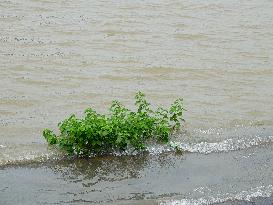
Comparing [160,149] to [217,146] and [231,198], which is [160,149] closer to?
[217,146]

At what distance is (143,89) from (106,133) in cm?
305

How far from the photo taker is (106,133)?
25.2ft

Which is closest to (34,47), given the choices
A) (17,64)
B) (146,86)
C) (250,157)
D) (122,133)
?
(17,64)

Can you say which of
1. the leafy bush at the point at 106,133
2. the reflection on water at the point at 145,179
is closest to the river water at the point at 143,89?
the reflection on water at the point at 145,179

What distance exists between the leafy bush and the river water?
21cm

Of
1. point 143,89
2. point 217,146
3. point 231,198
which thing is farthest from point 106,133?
point 143,89

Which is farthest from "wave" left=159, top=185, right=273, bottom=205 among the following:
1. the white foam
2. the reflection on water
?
the white foam

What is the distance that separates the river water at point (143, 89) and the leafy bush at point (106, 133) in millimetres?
210

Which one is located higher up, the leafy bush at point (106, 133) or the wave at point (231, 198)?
the leafy bush at point (106, 133)

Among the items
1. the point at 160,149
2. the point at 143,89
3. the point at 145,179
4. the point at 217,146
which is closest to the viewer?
the point at 145,179

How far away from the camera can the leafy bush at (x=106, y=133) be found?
25.3ft

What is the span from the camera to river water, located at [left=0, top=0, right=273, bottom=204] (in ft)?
23.5

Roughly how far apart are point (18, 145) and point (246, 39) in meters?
7.34

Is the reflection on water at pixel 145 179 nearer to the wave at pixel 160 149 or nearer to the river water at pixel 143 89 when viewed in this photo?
the river water at pixel 143 89
